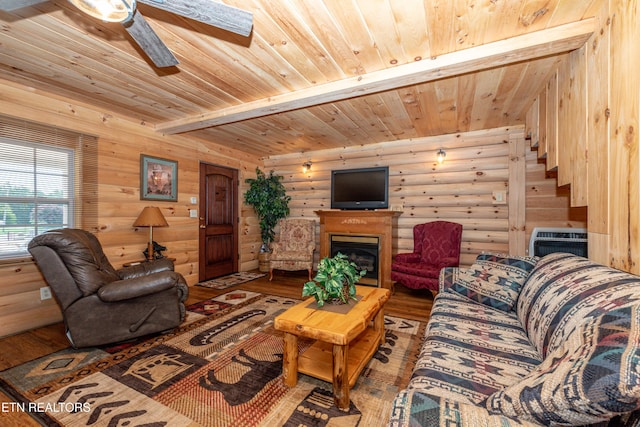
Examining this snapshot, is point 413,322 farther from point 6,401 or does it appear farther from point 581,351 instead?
point 6,401

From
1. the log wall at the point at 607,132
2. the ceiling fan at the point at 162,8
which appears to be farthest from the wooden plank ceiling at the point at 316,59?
the ceiling fan at the point at 162,8

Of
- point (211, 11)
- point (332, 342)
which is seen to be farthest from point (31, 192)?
point (332, 342)

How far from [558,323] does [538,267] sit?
0.76m

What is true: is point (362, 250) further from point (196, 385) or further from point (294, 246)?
point (196, 385)

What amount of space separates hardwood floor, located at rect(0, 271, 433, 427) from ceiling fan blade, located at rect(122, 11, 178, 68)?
2128 millimetres

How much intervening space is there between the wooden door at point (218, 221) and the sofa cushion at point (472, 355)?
12.0 feet

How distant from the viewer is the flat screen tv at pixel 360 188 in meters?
4.31

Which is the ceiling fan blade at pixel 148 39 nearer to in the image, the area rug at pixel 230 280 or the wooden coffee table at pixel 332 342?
the wooden coffee table at pixel 332 342

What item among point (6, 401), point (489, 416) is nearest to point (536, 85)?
point (489, 416)

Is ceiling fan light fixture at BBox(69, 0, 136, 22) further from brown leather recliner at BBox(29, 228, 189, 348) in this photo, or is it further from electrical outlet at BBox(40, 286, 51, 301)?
electrical outlet at BBox(40, 286, 51, 301)

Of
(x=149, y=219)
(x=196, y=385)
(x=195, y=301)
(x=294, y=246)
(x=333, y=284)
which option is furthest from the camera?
(x=294, y=246)

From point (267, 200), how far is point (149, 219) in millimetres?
2147

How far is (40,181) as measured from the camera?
2.74 meters

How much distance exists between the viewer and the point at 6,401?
1583 mm
